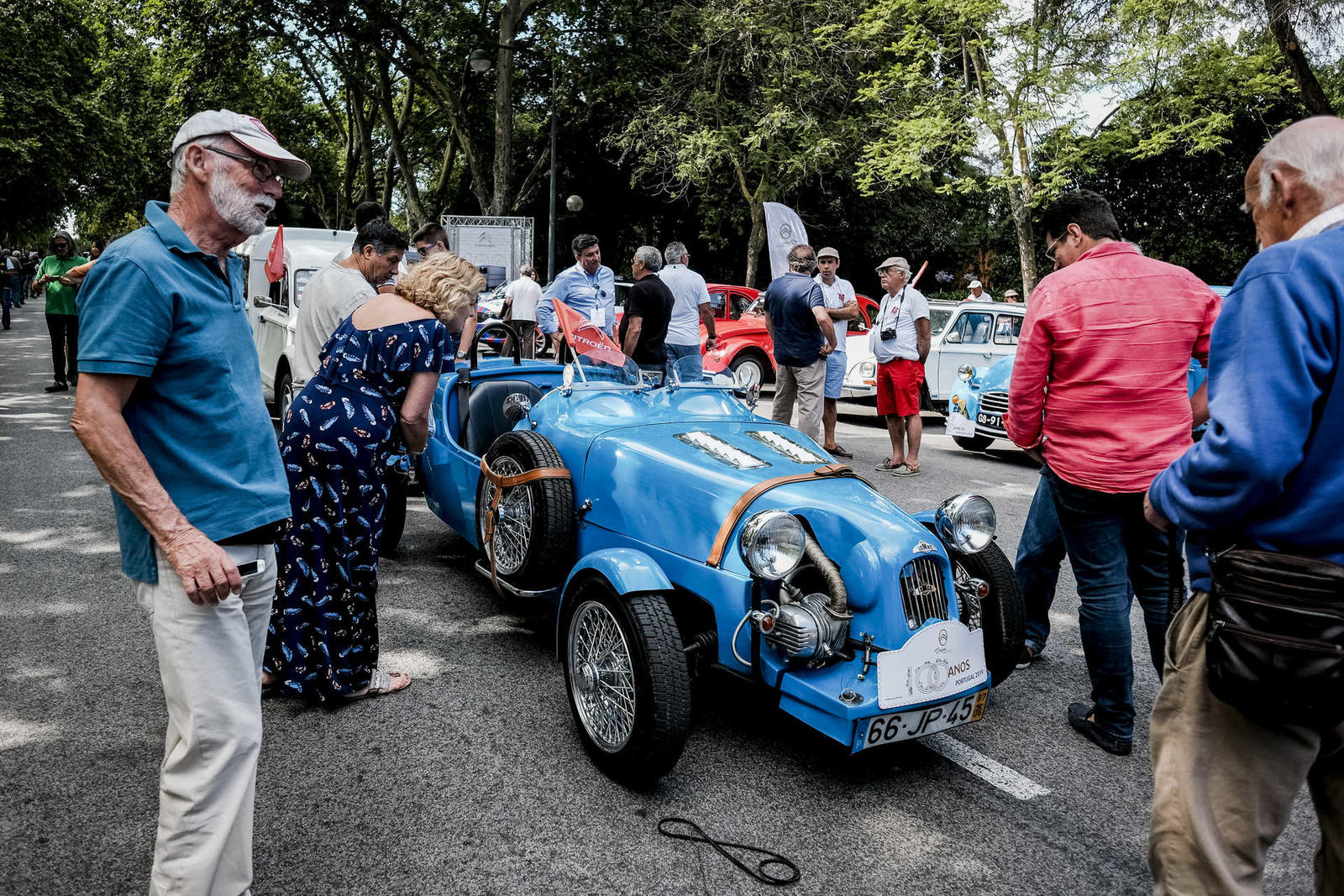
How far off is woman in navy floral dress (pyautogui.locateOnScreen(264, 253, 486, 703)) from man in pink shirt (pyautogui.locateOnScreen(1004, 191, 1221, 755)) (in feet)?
7.40

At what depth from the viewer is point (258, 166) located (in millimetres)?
2109

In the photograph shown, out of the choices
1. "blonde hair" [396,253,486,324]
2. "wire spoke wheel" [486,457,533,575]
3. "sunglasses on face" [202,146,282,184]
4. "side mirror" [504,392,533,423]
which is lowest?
"wire spoke wheel" [486,457,533,575]

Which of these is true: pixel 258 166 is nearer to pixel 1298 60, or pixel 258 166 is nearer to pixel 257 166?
pixel 257 166

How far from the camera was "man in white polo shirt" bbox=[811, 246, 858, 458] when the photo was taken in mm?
8914

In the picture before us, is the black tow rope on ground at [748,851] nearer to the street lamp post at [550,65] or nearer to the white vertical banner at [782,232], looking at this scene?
the white vertical banner at [782,232]

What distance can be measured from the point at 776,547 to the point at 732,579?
252 millimetres

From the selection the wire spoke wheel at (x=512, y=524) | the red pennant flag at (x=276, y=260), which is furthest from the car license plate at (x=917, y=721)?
the red pennant flag at (x=276, y=260)

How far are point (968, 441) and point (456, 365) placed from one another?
22.9 ft

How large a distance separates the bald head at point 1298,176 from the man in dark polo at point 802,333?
6.50 meters

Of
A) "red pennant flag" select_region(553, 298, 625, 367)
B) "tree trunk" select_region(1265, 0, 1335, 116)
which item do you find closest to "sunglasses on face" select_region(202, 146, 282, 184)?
"red pennant flag" select_region(553, 298, 625, 367)

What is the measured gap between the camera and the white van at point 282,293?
8648mm

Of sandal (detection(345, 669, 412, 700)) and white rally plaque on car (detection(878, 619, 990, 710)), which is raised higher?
white rally plaque on car (detection(878, 619, 990, 710))

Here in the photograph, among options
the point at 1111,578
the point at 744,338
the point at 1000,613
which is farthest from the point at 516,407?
the point at 744,338

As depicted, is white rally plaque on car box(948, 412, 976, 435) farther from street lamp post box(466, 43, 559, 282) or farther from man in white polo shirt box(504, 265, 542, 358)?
street lamp post box(466, 43, 559, 282)
